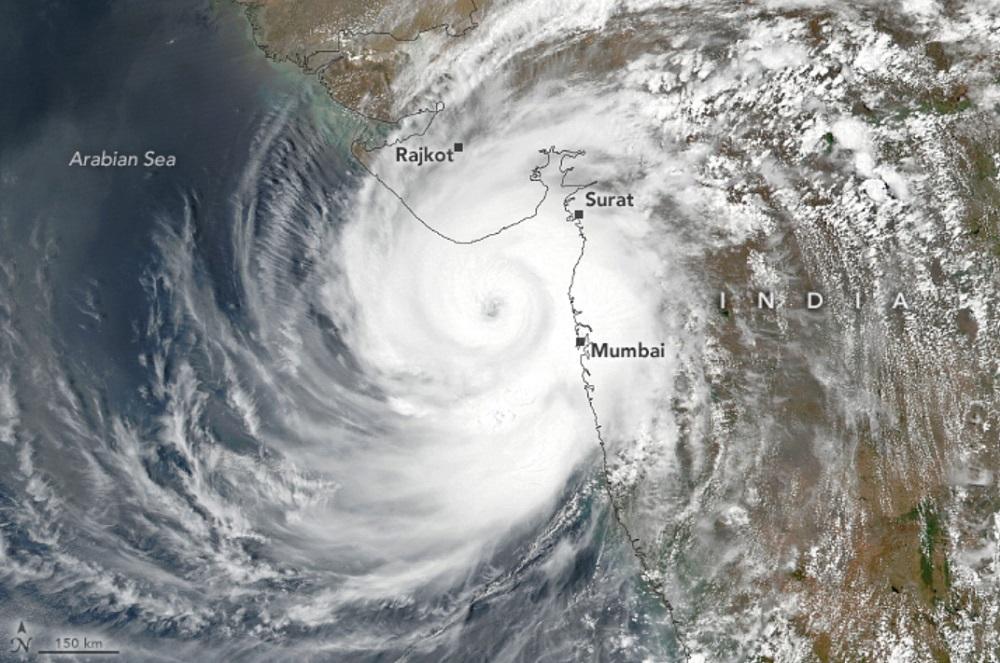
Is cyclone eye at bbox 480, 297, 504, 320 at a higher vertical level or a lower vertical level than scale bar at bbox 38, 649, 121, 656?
higher

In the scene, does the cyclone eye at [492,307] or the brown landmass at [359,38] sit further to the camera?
the brown landmass at [359,38]

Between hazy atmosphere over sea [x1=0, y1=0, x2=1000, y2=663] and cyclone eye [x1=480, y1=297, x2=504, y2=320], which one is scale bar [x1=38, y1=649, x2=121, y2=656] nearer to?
hazy atmosphere over sea [x1=0, y1=0, x2=1000, y2=663]

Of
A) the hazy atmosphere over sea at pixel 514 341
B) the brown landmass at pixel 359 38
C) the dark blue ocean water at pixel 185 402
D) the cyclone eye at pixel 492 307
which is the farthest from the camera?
the brown landmass at pixel 359 38

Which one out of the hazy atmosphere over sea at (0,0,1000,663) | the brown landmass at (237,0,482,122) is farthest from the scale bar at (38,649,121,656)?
the brown landmass at (237,0,482,122)

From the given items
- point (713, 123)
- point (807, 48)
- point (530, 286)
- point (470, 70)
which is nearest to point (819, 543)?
point (530, 286)

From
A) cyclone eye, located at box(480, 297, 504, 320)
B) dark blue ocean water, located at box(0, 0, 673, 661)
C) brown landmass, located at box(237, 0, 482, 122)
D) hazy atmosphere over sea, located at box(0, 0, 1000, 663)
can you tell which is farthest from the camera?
→ brown landmass, located at box(237, 0, 482, 122)

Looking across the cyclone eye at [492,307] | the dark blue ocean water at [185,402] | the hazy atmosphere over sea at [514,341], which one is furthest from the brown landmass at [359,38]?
the cyclone eye at [492,307]

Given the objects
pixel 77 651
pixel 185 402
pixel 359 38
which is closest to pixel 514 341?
pixel 185 402

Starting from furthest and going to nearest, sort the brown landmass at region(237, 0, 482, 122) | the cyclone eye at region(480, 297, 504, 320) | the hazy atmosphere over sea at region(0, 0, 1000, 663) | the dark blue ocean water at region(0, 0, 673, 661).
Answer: the brown landmass at region(237, 0, 482, 122) → the dark blue ocean water at region(0, 0, 673, 661) → the cyclone eye at region(480, 297, 504, 320) → the hazy atmosphere over sea at region(0, 0, 1000, 663)

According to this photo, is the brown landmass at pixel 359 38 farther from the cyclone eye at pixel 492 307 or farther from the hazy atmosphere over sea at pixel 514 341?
the cyclone eye at pixel 492 307

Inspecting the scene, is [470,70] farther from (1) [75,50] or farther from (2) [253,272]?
(1) [75,50]

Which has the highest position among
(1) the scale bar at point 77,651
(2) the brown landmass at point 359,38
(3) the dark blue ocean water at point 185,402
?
(2) the brown landmass at point 359,38
